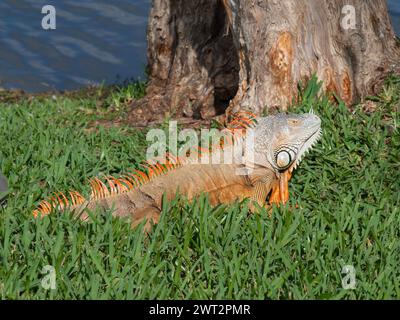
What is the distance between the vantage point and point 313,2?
7242 mm

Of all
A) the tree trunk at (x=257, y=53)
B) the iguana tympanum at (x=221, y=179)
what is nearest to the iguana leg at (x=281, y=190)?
the iguana tympanum at (x=221, y=179)

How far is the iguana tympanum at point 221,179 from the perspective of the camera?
566cm

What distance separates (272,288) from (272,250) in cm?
45

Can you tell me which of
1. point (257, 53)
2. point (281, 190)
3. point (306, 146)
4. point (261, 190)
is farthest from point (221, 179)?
point (257, 53)

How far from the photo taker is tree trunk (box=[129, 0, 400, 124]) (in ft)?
23.4

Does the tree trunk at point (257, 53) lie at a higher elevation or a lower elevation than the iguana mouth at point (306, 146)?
higher

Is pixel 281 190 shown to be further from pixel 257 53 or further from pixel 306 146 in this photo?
pixel 257 53

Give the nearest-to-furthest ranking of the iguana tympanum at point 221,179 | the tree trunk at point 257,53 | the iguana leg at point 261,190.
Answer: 1. the iguana tympanum at point 221,179
2. the iguana leg at point 261,190
3. the tree trunk at point 257,53

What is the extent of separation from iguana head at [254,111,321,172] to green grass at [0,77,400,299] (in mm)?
277

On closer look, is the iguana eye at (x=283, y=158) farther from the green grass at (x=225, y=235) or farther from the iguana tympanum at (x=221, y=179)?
the green grass at (x=225, y=235)

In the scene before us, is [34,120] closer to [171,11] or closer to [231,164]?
[171,11]

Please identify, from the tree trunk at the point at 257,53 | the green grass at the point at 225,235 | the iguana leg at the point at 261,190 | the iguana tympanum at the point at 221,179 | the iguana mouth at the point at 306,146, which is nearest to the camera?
the green grass at the point at 225,235

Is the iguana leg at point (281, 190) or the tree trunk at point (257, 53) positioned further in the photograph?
the tree trunk at point (257, 53)
